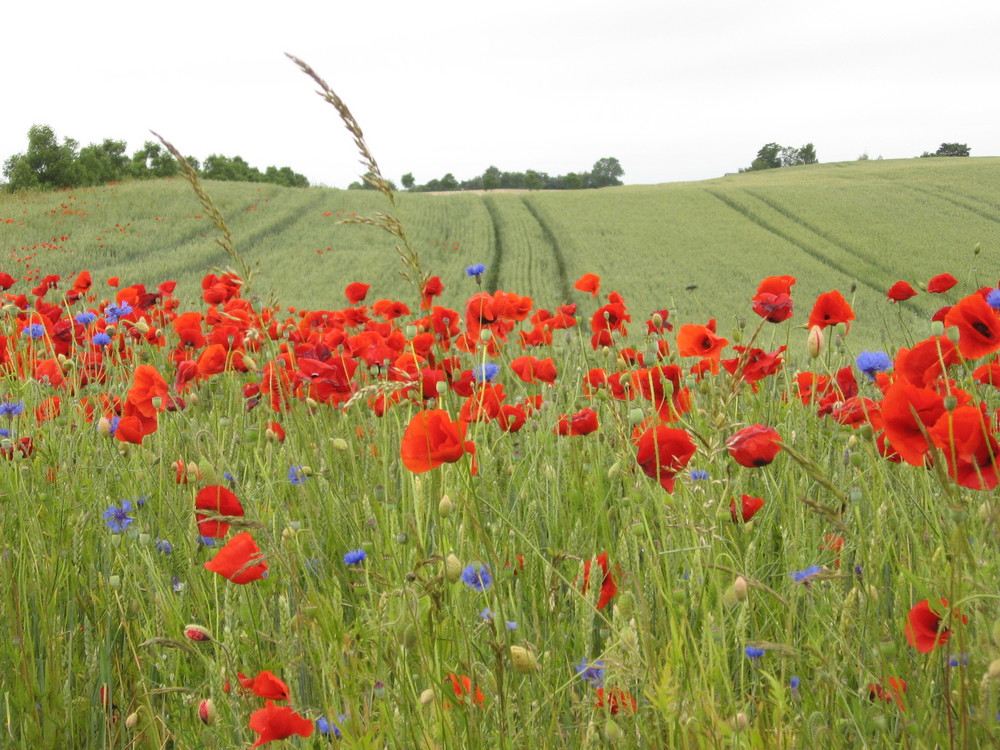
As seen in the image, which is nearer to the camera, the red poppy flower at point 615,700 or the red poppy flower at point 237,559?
the red poppy flower at point 615,700

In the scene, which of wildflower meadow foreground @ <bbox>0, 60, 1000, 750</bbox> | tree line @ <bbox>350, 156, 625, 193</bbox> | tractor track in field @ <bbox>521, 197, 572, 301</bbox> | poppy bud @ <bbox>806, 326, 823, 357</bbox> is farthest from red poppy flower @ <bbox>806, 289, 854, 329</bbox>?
tree line @ <bbox>350, 156, 625, 193</bbox>

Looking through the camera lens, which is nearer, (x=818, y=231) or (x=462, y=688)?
(x=462, y=688)

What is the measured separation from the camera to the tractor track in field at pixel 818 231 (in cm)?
1927

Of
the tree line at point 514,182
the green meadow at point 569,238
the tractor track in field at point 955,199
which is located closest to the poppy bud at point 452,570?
the green meadow at point 569,238

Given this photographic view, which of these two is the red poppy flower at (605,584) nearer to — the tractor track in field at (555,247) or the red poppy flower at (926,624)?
the red poppy flower at (926,624)

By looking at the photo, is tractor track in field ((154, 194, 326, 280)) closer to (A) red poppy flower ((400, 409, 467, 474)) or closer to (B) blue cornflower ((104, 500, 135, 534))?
(B) blue cornflower ((104, 500, 135, 534))

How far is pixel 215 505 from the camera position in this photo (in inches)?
52.2

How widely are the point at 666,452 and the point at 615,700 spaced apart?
0.40 m

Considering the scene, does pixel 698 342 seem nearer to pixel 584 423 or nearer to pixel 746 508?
pixel 584 423

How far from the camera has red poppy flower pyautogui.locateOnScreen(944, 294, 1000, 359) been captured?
137 cm

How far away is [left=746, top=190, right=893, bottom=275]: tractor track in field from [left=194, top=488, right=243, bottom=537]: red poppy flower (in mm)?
19622

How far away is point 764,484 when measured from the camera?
2168 mm

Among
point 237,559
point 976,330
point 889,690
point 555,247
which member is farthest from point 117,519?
point 555,247

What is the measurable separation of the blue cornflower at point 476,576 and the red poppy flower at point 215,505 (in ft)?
1.33
